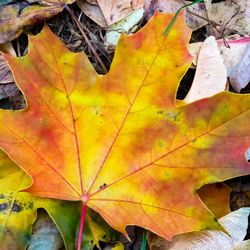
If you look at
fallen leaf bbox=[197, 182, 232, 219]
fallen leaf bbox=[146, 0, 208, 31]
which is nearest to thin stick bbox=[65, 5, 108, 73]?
fallen leaf bbox=[146, 0, 208, 31]

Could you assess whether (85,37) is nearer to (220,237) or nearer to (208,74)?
(208,74)

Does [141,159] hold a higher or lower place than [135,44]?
lower

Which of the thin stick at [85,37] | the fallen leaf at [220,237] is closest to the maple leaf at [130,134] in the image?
the fallen leaf at [220,237]

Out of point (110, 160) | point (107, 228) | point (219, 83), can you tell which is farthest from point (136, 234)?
point (219, 83)

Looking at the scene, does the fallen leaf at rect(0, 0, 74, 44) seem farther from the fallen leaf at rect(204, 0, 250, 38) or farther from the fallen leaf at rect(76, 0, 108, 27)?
the fallen leaf at rect(204, 0, 250, 38)

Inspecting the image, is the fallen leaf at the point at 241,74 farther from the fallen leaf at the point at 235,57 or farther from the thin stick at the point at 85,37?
the thin stick at the point at 85,37

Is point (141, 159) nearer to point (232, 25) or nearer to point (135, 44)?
point (135, 44)
